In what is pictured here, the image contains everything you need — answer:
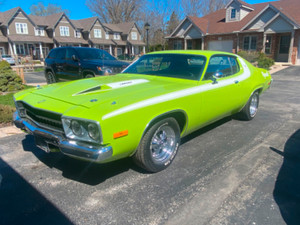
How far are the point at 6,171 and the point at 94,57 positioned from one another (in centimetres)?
601

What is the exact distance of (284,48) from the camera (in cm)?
2267

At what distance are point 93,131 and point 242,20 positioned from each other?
27.5 metres

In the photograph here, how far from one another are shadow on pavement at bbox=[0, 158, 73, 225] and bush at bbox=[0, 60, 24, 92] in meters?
6.73

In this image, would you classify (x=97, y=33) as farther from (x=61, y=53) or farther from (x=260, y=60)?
(x=61, y=53)

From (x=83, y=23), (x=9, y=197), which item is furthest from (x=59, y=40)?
(x=9, y=197)

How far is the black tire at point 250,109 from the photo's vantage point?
537 centimetres

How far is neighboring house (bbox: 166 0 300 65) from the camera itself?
21.4 m

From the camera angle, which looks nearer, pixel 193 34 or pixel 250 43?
pixel 250 43

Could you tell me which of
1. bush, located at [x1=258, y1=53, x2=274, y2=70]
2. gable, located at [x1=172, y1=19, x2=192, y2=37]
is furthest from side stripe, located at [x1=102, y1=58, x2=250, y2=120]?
gable, located at [x1=172, y1=19, x2=192, y2=37]

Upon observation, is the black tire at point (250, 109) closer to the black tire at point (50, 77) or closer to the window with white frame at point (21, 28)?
the black tire at point (50, 77)

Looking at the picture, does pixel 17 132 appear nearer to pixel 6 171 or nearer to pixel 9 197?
pixel 6 171

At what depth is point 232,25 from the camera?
26.2m

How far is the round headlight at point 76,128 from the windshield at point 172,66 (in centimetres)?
202

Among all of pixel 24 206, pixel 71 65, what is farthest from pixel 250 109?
pixel 71 65
